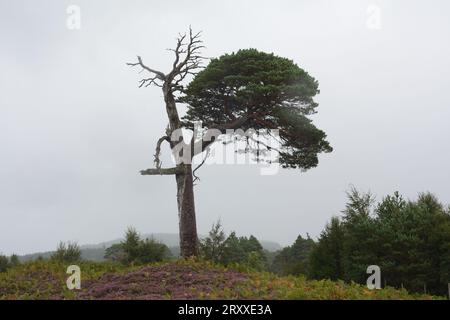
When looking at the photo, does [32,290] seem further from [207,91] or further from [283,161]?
[283,161]

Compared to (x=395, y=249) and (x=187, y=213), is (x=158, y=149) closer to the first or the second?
(x=187, y=213)

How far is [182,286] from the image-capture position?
37.9 feet

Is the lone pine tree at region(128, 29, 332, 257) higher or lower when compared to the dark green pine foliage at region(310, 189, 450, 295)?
higher

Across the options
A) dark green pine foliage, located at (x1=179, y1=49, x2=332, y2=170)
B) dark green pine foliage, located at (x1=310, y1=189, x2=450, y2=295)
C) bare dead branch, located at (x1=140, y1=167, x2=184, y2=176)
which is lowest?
dark green pine foliage, located at (x1=310, y1=189, x2=450, y2=295)

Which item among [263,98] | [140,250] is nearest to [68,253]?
[140,250]

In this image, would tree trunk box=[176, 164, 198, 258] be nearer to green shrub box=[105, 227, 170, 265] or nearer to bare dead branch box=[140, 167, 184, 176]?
bare dead branch box=[140, 167, 184, 176]

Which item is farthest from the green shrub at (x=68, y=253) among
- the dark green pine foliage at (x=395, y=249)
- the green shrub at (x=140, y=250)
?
the dark green pine foliage at (x=395, y=249)

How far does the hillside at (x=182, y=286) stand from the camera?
10.5 m

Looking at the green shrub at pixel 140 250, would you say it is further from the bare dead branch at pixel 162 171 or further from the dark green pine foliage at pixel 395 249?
the dark green pine foliage at pixel 395 249

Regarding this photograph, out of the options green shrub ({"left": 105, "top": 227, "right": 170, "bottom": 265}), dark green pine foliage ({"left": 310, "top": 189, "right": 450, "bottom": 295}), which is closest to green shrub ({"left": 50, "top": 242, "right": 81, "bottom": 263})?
green shrub ({"left": 105, "top": 227, "right": 170, "bottom": 265})

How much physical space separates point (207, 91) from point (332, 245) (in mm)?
16103

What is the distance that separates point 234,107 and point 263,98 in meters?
1.89

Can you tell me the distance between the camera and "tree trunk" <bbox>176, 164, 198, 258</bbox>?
17.7 meters
